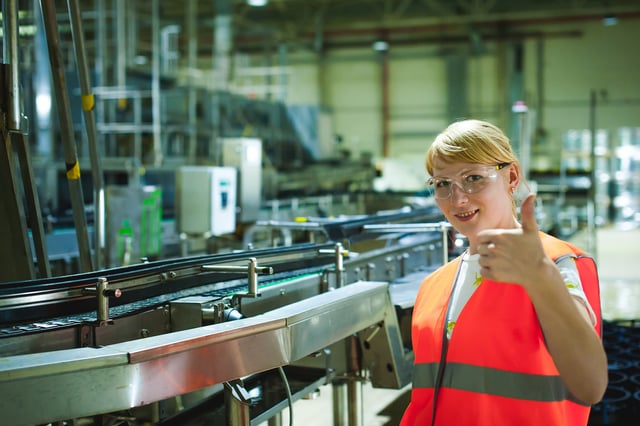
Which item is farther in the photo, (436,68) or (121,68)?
(436,68)

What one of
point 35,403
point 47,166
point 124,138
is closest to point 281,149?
point 124,138

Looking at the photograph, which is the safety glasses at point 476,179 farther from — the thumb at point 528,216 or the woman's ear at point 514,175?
the thumb at point 528,216

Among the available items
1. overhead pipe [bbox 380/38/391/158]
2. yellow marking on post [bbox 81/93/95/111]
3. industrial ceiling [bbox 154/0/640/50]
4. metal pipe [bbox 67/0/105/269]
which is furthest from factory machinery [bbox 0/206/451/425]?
overhead pipe [bbox 380/38/391/158]

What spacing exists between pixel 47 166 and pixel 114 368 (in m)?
5.55

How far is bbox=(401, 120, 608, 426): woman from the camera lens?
98cm

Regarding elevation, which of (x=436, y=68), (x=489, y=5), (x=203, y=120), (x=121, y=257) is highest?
(x=489, y=5)

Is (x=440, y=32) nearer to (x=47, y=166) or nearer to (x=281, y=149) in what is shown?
(x=281, y=149)

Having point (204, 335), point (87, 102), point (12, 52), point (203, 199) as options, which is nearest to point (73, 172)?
point (87, 102)

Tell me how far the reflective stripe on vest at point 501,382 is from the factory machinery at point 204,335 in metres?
0.46

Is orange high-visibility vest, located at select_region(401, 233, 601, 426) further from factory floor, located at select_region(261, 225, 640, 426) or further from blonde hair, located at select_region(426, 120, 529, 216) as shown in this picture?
factory floor, located at select_region(261, 225, 640, 426)

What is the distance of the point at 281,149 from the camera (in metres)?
12.4

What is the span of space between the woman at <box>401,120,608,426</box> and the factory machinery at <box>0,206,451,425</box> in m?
0.41

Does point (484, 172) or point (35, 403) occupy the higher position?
point (484, 172)

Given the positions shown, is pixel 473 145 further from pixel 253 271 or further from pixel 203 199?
pixel 203 199
